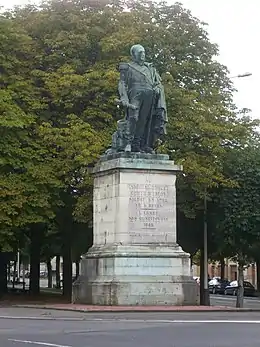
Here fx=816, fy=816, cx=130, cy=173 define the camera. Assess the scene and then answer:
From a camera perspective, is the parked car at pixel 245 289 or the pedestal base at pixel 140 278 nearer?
the pedestal base at pixel 140 278

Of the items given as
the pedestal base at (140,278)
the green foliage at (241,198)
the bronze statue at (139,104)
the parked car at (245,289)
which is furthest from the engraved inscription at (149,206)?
the parked car at (245,289)

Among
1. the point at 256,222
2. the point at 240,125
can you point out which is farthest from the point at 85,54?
the point at 256,222

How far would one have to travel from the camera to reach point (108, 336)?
588 inches

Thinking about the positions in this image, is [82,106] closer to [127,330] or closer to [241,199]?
[241,199]

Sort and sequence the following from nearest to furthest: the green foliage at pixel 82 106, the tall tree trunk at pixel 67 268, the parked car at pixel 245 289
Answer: the green foliage at pixel 82 106, the tall tree trunk at pixel 67 268, the parked car at pixel 245 289

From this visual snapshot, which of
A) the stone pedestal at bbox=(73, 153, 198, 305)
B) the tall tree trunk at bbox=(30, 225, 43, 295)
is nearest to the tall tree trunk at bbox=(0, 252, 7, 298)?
the tall tree trunk at bbox=(30, 225, 43, 295)

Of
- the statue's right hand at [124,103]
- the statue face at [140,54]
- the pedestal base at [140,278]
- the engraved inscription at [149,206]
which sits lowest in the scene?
the pedestal base at [140,278]

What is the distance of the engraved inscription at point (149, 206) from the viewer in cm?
2381

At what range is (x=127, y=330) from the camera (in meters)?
16.1

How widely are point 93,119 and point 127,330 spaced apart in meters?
21.4

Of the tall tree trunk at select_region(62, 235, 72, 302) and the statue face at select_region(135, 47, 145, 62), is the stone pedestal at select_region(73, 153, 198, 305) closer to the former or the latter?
the statue face at select_region(135, 47, 145, 62)

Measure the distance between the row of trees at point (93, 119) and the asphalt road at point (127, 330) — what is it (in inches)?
555

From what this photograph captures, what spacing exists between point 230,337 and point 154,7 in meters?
30.8

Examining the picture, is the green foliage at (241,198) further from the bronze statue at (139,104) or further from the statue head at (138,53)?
the statue head at (138,53)
